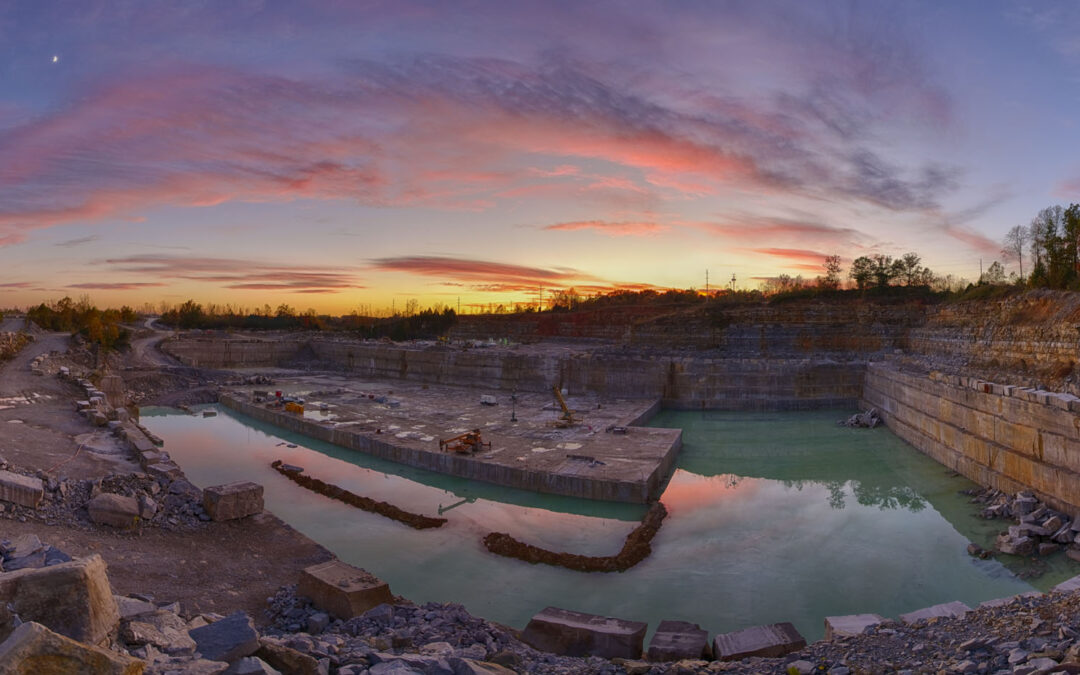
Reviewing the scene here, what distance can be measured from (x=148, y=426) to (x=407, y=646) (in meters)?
24.9

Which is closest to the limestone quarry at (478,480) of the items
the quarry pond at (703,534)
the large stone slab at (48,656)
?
the large stone slab at (48,656)

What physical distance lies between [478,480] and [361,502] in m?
3.43

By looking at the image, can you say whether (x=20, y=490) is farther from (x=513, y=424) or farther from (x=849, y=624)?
(x=513, y=424)

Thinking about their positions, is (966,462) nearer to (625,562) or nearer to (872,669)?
(625,562)

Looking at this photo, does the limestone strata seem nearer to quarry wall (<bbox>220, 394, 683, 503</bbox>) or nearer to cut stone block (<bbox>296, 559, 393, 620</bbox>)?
quarry wall (<bbox>220, 394, 683, 503</bbox>)

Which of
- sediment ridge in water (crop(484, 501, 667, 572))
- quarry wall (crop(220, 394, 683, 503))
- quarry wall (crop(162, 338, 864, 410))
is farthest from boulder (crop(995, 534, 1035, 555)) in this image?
quarry wall (crop(162, 338, 864, 410))

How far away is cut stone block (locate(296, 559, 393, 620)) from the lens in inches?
304

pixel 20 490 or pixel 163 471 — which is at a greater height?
pixel 20 490

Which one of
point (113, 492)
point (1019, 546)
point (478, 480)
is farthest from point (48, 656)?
point (1019, 546)

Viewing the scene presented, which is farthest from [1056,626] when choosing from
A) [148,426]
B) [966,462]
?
[148,426]

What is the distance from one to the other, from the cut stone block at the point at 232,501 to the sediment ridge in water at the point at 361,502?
11.0 ft

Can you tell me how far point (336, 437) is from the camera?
21656 millimetres

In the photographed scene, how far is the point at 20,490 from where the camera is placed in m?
9.19

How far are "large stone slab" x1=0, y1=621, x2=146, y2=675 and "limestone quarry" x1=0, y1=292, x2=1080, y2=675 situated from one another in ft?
0.03
